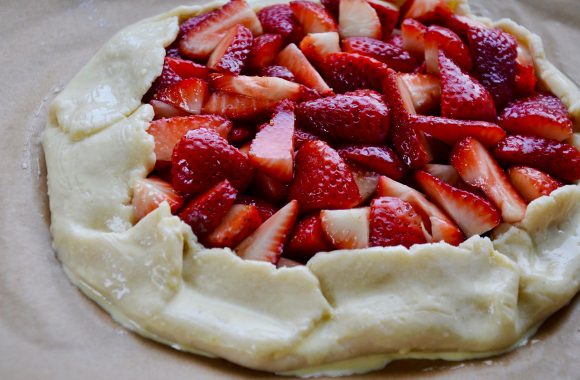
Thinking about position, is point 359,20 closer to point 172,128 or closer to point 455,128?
point 455,128

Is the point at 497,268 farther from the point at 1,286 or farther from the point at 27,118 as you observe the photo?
the point at 27,118

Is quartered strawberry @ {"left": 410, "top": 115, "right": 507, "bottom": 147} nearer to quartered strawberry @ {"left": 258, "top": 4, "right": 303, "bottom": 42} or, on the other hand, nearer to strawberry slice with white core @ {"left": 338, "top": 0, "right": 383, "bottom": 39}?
strawberry slice with white core @ {"left": 338, "top": 0, "right": 383, "bottom": 39}

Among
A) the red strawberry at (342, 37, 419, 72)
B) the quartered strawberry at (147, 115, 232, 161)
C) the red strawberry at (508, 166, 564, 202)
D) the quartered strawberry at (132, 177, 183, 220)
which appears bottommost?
the quartered strawberry at (132, 177, 183, 220)

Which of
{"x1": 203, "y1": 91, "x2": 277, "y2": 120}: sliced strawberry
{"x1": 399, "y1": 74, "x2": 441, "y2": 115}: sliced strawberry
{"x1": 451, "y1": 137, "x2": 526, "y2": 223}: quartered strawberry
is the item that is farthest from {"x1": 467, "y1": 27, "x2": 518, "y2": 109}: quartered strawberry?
{"x1": 203, "y1": 91, "x2": 277, "y2": 120}: sliced strawberry

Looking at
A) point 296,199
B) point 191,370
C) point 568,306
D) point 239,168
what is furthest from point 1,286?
point 568,306

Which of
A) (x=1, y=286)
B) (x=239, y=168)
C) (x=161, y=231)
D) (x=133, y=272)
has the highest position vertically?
(x=239, y=168)

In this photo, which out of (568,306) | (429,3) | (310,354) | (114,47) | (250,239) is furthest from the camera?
(429,3)

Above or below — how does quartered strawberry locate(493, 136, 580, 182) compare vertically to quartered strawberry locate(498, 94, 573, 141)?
below
